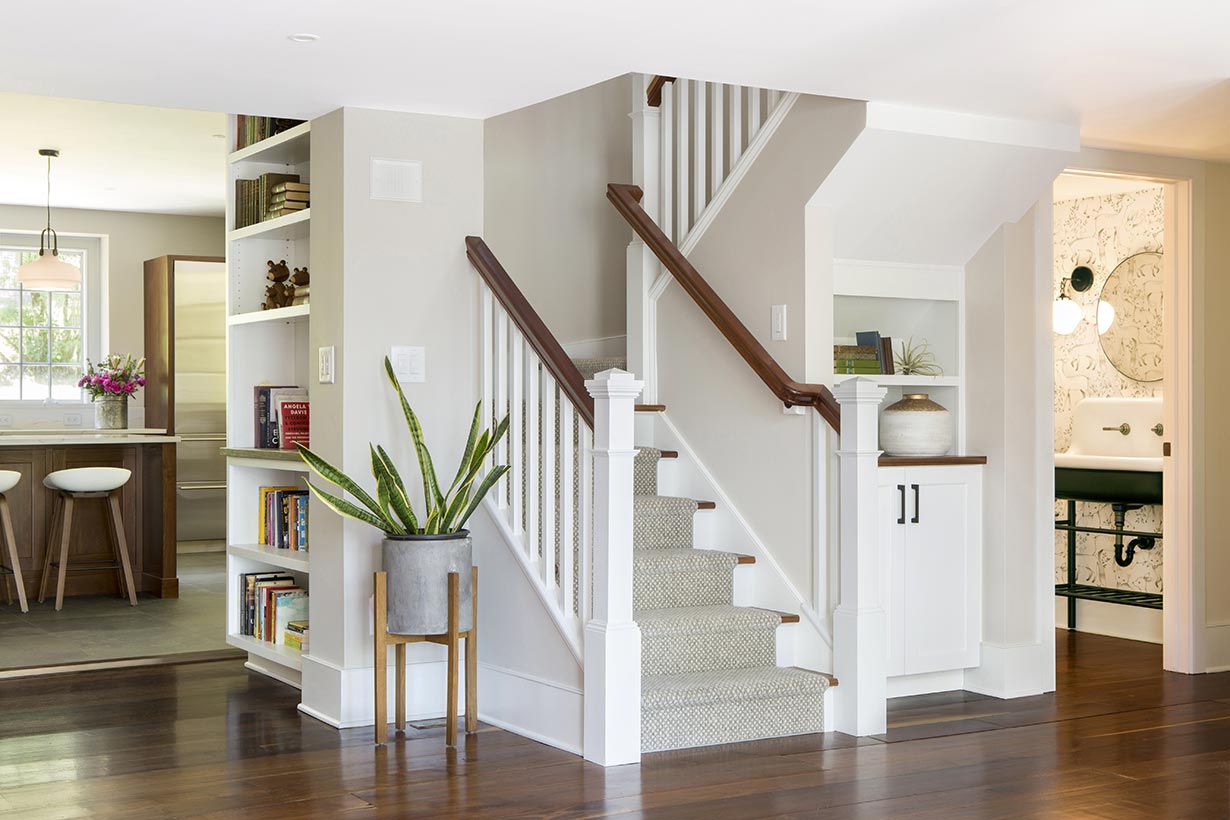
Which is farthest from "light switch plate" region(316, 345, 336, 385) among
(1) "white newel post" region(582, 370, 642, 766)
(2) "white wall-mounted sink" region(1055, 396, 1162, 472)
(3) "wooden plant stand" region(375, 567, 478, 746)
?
(2) "white wall-mounted sink" region(1055, 396, 1162, 472)

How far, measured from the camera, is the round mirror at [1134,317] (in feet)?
21.9

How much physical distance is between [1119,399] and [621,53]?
13.2ft

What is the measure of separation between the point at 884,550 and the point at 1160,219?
291 centimetres

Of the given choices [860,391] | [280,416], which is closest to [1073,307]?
[860,391]

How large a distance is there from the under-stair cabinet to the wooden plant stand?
59.0 inches

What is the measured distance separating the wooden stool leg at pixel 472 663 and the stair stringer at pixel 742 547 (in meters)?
1.07

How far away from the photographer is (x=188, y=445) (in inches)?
407

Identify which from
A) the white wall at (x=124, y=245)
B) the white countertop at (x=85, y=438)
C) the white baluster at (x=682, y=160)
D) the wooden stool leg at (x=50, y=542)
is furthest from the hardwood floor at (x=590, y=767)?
the white wall at (x=124, y=245)

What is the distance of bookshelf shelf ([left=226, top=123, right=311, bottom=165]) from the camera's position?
514 cm

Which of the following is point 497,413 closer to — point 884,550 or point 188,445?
point 884,550

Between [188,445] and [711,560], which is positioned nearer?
[711,560]

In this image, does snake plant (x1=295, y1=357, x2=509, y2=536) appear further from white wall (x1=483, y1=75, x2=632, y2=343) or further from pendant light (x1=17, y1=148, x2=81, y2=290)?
pendant light (x1=17, y1=148, x2=81, y2=290)

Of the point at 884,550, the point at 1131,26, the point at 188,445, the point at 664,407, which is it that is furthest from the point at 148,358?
the point at 1131,26

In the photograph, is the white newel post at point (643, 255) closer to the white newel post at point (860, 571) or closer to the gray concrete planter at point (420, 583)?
the white newel post at point (860, 571)
